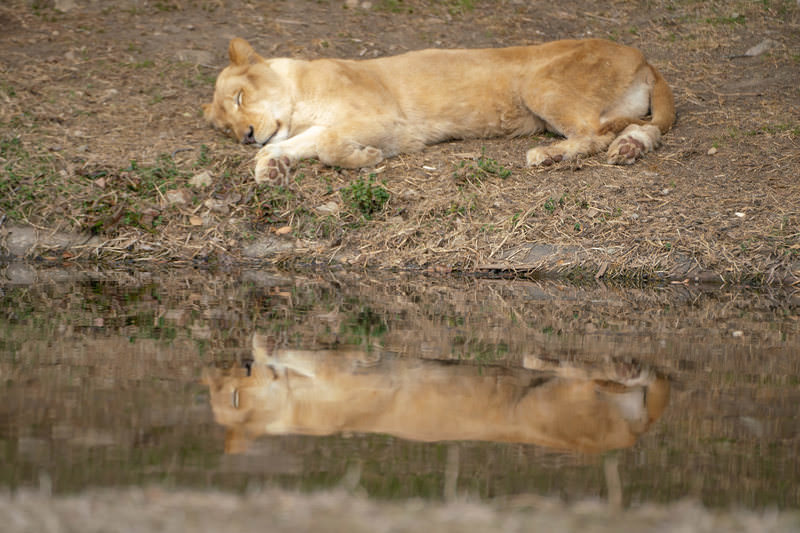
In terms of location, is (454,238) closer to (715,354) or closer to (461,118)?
(461,118)

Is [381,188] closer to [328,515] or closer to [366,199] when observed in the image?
[366,199]

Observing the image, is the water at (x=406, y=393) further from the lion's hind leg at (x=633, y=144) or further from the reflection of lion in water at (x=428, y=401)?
the lion's hind leg at (x=633, y=144)

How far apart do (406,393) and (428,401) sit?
0.30 feet

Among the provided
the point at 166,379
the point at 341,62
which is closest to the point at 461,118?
the point at 341,62

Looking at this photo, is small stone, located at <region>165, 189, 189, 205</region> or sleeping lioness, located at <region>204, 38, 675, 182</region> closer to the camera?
small stone, located at <region>165, 189, 189, 205</region>

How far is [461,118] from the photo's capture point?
678cm

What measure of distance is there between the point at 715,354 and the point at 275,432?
1.79m

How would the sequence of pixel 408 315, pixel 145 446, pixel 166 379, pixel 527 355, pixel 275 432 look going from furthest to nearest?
pixel 408 315
pixel 527 355
pixel 166 379
pixel 275 432
pixel 145 446

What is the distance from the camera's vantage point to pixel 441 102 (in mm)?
6754

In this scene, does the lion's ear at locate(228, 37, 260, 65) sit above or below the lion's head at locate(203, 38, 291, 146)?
above

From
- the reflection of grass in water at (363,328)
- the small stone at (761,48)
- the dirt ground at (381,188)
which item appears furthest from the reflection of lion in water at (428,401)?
the small stone at (761,48)

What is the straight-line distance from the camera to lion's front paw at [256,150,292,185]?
5.93 metres

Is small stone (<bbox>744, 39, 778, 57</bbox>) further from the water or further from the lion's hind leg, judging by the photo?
the water

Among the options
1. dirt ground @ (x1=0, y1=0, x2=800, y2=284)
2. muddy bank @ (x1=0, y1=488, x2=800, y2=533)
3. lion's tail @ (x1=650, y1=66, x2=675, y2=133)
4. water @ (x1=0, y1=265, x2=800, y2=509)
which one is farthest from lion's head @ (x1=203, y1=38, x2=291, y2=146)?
muddy bank @ (x1=0, y1=488, x2=800, y2=533)
